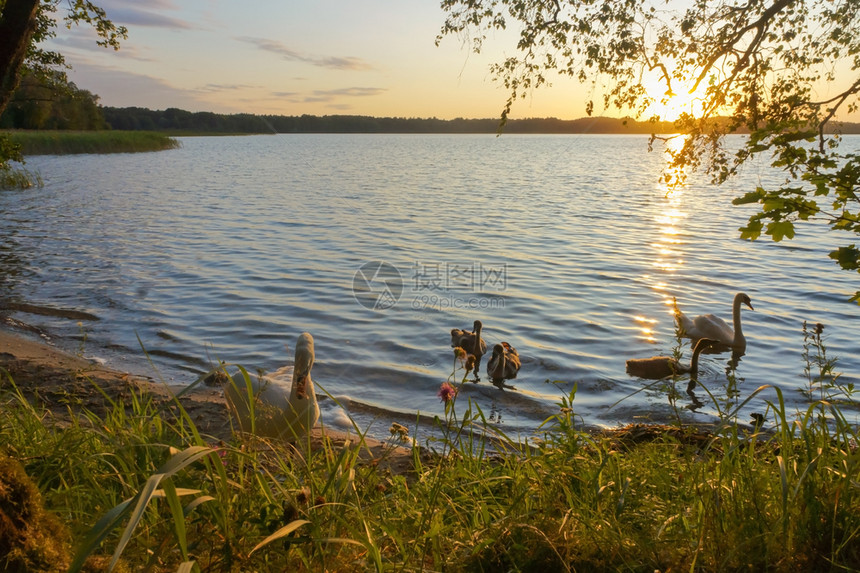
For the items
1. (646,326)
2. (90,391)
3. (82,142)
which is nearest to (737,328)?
(646,326)

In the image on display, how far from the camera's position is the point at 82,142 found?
5997 centimetres

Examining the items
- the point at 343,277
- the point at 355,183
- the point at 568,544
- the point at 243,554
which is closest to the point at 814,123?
the point at 568,544

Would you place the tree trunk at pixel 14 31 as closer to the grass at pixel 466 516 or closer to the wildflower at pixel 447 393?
the grass at pixel 466 516

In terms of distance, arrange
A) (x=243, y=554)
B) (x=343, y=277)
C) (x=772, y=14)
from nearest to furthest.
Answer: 1. (x=243, y=554)
2. (x=772, y=14)
3. (x=343, y=277)

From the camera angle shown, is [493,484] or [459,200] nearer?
[493,484]

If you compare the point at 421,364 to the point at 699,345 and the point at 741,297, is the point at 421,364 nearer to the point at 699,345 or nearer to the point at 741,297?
the point at 699,345

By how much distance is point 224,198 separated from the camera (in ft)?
105

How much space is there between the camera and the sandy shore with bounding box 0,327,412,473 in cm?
634

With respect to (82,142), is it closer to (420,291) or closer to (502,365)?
(420,291)

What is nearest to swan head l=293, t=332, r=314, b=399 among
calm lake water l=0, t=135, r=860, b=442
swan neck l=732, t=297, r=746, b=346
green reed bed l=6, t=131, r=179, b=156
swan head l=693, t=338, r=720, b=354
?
calm lake water l=0, t=135, r=860, b=442

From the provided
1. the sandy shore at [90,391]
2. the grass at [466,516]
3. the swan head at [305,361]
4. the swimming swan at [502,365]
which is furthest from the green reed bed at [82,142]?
the grass at [466,516]

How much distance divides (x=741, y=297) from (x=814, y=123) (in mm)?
5783

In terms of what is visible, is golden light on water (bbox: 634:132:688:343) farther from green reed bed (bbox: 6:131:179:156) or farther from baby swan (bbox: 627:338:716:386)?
green reed bed (bbox: 6:131:179:156)

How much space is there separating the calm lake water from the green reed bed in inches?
1251
